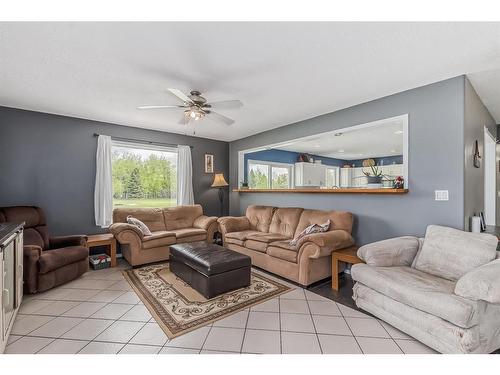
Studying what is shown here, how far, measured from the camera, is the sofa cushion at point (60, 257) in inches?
108

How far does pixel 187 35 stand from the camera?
1.84 m

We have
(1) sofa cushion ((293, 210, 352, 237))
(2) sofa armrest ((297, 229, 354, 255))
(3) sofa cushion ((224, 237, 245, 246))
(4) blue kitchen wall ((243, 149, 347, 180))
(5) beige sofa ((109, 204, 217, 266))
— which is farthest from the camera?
(4) blue kitchen wall ((243, 149, 347, 180))

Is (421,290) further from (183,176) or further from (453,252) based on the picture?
(183,176)

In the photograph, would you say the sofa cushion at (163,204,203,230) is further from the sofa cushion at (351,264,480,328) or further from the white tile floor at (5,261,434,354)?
the sofa cushion at (351,264,480,328)

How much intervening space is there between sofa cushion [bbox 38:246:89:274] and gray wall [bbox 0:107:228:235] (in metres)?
1.05

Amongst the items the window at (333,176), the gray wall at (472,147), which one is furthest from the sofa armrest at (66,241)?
the window at (333,176)

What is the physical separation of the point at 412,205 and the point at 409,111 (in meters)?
1.11

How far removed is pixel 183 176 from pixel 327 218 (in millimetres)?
3026

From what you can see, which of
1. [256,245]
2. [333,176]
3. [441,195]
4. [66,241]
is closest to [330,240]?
[256,245]

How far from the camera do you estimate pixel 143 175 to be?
477 centimetres

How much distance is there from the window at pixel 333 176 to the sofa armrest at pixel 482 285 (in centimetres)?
647

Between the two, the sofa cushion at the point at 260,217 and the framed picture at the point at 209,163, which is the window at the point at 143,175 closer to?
the framed picture at the point at 209,163

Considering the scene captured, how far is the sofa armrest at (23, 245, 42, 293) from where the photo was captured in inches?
105

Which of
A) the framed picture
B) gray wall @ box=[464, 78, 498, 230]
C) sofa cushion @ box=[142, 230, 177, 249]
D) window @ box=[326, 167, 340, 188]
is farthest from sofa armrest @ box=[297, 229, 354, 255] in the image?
window @ box=[326, 167, 340, 188]
